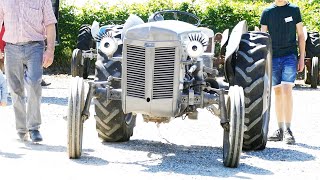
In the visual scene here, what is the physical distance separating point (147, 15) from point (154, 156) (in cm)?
1593

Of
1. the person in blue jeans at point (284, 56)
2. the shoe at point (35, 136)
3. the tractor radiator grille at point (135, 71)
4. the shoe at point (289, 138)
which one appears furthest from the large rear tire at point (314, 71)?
the tractor radiator grille at point (135, 71)

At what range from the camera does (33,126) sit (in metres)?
11.6

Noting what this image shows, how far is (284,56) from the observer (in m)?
12.5

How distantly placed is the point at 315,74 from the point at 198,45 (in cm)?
1323

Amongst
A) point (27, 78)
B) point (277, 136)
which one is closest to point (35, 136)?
point (27, 78)

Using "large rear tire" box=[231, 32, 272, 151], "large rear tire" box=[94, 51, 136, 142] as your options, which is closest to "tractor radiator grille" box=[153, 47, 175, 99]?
"large rear tire" box=[94, 51, 136, 142]

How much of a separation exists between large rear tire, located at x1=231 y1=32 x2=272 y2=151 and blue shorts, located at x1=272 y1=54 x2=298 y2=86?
91 centimetres

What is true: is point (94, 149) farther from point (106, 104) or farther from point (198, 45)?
point (198, 45)

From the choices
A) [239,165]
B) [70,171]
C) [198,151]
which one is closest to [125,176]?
[70,171]

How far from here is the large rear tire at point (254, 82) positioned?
1105cm

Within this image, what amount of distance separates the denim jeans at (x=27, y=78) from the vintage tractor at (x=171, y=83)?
750mm

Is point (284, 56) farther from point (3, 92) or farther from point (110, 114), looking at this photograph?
point (3, 92)

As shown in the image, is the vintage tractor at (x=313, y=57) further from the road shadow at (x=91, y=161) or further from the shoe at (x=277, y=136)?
the road shadow at (x=91, y=161)

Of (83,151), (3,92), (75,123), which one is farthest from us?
(3,92)
